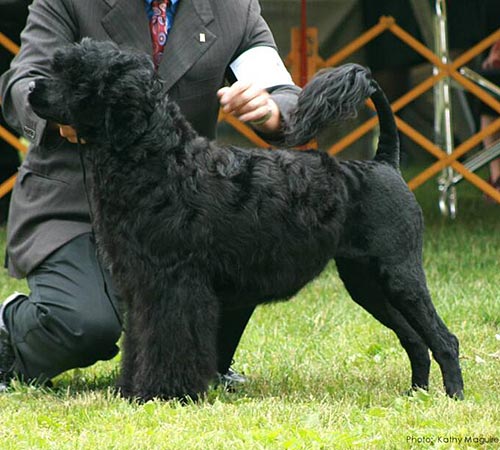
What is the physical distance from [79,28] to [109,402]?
125cm

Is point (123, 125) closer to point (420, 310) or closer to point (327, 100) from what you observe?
point (327, 100)

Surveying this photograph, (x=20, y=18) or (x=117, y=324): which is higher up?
(x=20, y=18)

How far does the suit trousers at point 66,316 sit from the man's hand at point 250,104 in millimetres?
722

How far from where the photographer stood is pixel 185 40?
3.59 metres

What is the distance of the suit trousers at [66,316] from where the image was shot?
142 inches

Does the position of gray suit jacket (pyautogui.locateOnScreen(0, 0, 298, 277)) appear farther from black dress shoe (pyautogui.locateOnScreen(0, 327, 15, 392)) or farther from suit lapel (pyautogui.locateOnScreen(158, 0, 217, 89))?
black dress shoe (pyautogui.locateOnScreen(0, 327, 15, 392))

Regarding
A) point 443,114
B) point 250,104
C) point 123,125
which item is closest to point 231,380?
point 250,104

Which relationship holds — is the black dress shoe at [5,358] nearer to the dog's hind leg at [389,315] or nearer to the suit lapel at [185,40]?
the suit lapel at [185,40]

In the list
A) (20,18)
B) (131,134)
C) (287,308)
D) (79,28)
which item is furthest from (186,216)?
(20,18)

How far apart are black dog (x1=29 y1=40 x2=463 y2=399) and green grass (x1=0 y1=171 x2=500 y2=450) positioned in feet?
0.73

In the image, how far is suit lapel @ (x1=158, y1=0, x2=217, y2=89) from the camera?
3578mm

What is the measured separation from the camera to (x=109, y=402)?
337 centimetres

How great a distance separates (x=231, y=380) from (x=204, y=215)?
80cm

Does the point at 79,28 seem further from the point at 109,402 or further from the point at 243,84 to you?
the point at 109,402
